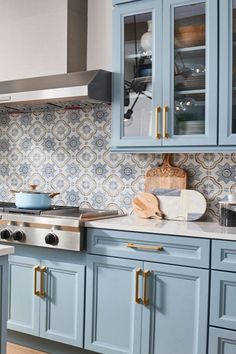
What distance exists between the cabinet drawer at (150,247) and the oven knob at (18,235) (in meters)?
0.46

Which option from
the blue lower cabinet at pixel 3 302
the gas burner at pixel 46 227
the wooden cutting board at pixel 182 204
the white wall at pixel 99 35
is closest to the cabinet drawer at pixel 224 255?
the wooden cutting board at pixel 182 204

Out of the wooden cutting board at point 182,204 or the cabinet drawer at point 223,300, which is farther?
the wooden cutting board at point 182,204

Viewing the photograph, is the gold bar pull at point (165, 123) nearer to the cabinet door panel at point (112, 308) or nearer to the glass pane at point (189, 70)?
the glass pane at point (189, 70)

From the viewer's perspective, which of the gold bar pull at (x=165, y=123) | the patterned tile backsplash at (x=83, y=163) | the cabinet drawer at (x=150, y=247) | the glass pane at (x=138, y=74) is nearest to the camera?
the cabinet drawer at (x=150, y=247)

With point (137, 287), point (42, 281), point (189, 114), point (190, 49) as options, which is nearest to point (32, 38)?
point (190, 49)

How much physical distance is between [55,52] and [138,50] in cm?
66

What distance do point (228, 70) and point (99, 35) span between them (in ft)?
3.87

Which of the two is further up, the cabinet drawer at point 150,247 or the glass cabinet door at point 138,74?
the glass cabinet door at point 138,74

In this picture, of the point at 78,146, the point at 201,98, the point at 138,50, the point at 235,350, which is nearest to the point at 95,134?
the point at 78,146

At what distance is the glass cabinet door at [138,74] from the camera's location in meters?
2.85

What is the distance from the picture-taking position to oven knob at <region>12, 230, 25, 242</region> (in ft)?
9.69

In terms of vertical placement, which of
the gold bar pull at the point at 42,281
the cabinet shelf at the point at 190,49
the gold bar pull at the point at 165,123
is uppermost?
the cabinet shelf at the point at 190,49

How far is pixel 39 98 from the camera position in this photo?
3.07 meters

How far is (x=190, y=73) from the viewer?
2.78m
